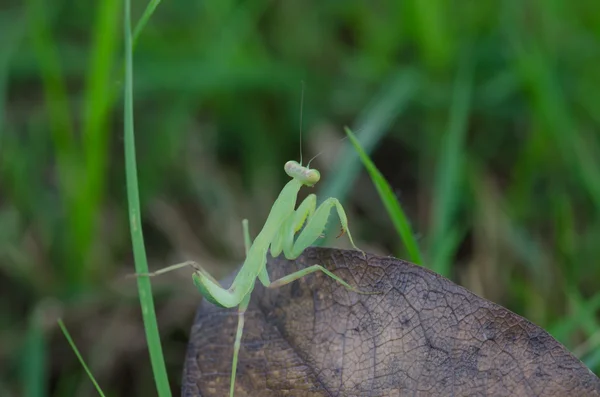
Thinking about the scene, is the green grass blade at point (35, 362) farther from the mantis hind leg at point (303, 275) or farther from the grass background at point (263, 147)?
the mantis hind leg at point (303, 275)

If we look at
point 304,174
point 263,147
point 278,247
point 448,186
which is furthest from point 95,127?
point 448,186

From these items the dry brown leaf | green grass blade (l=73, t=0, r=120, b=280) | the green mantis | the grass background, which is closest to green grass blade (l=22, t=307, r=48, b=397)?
the grass background

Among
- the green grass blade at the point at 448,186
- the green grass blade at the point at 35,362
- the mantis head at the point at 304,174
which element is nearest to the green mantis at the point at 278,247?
the mantis head at the point at 304,174

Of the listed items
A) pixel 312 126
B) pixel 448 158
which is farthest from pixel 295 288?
pixel 312 126

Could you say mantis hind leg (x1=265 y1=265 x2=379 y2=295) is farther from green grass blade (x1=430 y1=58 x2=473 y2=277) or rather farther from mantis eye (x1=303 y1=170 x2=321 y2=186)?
green grass blade (x1=430 y1=58 x2=473 y2=277)

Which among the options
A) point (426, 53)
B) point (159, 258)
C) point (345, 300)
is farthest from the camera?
point (426, 53)

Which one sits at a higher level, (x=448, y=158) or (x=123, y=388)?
(x=448, y=158)

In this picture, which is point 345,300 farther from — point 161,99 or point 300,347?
point 161,99
